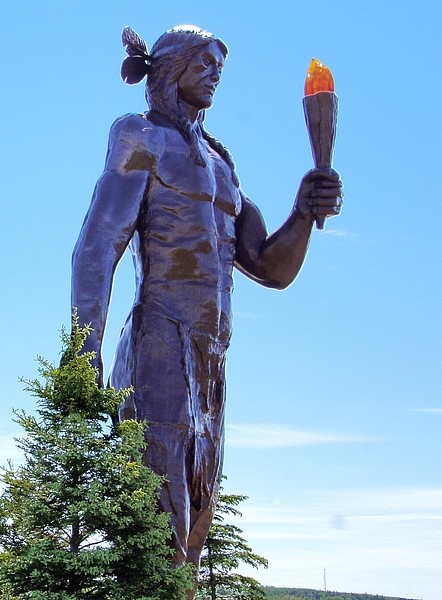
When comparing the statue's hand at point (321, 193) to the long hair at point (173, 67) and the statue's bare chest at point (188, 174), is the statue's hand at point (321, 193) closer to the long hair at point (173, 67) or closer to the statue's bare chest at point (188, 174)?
the statue's bare chest at point (188, 174)

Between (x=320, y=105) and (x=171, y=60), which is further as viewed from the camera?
(x=320, y=105)

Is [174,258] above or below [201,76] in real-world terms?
below

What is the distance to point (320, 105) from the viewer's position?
337 inches

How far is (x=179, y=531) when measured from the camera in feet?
24.7

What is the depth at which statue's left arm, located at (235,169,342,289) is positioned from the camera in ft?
28.8

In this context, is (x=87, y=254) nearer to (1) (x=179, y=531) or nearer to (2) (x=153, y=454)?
(2) (x=153, y=454)

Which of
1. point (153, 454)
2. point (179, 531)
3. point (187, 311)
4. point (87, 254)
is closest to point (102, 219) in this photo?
point (87, 254)

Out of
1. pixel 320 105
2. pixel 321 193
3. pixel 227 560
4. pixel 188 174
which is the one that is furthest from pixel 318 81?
pixel 227 560

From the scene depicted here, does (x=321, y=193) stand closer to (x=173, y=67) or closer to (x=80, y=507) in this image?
(x=173, y=67)

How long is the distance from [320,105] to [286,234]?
1.04m

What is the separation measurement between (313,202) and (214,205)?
32.7 inches

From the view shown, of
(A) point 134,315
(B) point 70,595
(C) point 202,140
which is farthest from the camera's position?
(C) point 202,140

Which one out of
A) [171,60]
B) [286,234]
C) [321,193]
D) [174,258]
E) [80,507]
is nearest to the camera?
[80,507]

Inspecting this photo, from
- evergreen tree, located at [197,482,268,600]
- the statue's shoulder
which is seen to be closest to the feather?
the statue's shoulder
